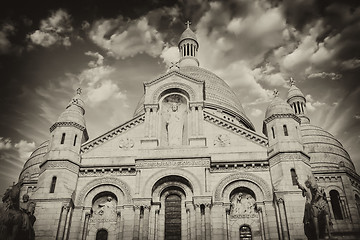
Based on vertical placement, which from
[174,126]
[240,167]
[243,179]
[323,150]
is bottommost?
Result: [243,179]

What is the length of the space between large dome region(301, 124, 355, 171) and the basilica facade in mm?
12058

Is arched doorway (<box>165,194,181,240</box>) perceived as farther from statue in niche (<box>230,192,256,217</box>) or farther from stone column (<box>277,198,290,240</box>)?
stone column (<box>277,198,290,240</box>)

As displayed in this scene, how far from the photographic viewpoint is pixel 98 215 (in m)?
24.0

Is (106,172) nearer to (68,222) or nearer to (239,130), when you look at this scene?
(68,222)

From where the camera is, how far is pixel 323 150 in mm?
37219

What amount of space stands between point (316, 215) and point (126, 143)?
1335cm

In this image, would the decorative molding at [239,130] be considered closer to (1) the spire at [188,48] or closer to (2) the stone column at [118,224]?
(2) the stone column at [118,224]

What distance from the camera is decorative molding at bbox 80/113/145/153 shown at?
1039 inches

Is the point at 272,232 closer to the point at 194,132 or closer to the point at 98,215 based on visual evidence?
the point at 194,132

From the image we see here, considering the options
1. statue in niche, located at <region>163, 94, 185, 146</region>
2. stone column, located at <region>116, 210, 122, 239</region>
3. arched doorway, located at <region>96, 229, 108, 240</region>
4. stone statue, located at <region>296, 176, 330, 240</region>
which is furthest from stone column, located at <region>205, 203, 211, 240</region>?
arched doorway, located at <region>96, 229, 108, 240</region>

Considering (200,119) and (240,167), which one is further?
(200,119)

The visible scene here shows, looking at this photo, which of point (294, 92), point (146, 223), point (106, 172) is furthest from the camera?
point (294, 92)

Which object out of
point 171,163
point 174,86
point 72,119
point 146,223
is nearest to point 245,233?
point 146,223

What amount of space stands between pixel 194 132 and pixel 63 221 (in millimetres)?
10067
